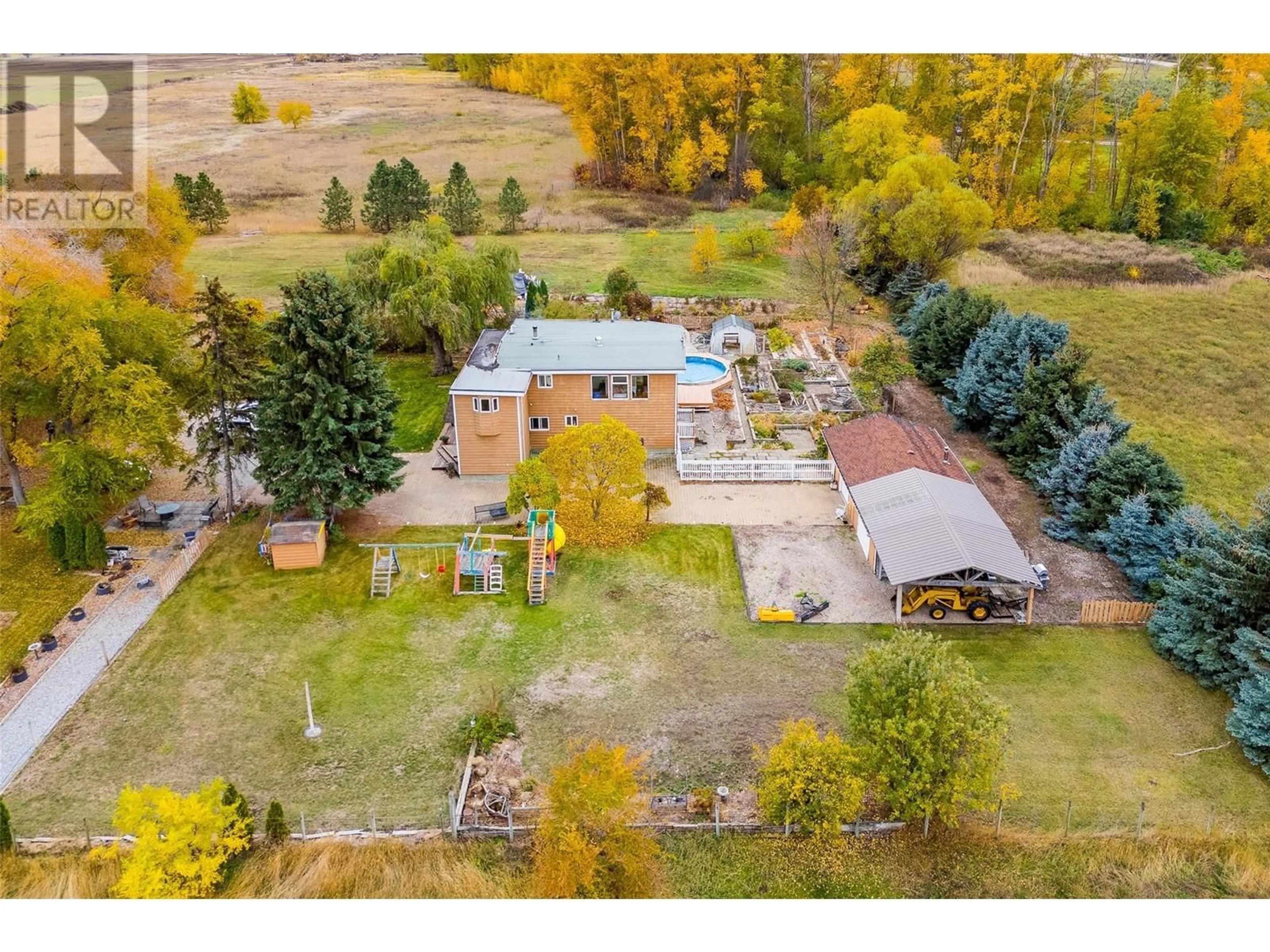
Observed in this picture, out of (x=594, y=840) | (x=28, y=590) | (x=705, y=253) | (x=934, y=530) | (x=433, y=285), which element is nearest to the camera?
(x=594, y=840)

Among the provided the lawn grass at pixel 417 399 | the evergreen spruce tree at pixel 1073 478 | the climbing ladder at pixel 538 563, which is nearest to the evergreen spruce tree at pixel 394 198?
the lawn grass at pixel 417 399

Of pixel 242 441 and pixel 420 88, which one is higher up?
pixel 420 88

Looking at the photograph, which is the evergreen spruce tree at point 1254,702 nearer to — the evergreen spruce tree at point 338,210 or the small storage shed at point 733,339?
the small storage shed at point 733,339

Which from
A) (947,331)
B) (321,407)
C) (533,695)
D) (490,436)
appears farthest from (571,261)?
(533,695)

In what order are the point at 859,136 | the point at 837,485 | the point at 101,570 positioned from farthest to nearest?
the point at 859,136 → the point at 837,485 → the point at 101,570

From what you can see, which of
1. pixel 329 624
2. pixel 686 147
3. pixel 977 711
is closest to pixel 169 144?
pixel 686 147

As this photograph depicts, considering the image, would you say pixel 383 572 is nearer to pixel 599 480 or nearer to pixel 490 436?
pixel 599 480

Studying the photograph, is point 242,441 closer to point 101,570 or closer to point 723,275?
point 101,570
